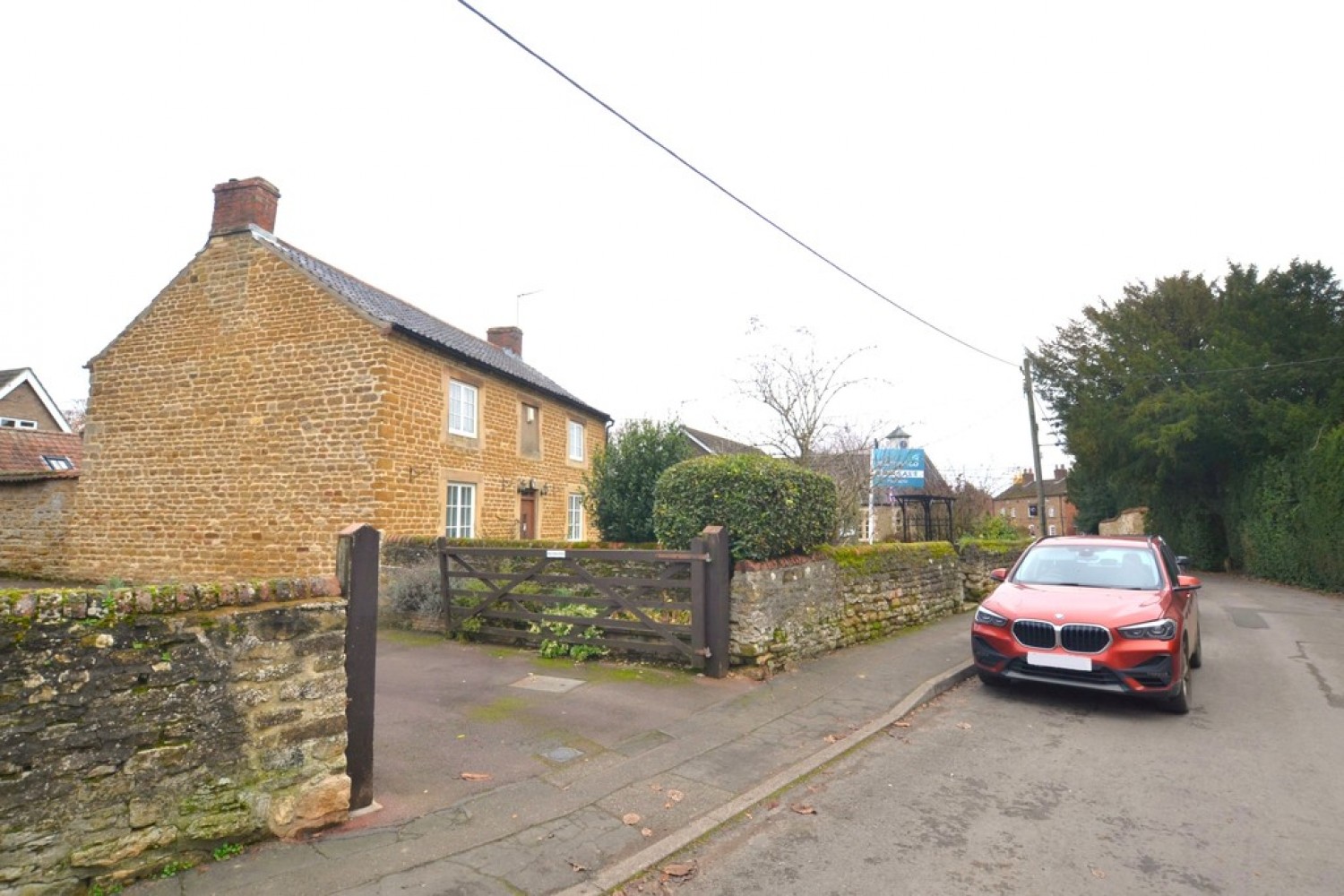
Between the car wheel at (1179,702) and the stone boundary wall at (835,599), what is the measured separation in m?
3.47

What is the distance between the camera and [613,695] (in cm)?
637

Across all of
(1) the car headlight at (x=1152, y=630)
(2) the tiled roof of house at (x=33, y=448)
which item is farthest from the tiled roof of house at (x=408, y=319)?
(2) the tiled roof of house at (x=33, y=448)

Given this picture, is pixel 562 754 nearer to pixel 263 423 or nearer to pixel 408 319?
pixel 263 423

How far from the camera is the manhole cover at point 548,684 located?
21.5 ft

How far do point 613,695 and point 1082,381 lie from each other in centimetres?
2995

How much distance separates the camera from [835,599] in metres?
8.80

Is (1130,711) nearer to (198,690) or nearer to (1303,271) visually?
(198,690)

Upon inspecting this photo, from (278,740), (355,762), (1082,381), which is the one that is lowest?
(355,762)

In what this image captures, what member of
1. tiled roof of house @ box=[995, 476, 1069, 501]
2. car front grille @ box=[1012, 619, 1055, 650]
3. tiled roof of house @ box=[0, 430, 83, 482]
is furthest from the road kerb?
tiled roof of house @ box=[995, 476, 1069, 501]

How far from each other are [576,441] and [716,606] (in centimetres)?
1380

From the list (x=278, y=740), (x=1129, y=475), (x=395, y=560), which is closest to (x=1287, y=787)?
(x=278, y=740)

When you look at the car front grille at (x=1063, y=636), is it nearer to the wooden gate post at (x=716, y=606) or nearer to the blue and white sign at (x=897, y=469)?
the wooden gate post at (x=716, y=606)

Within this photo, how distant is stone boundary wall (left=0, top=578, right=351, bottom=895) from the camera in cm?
284

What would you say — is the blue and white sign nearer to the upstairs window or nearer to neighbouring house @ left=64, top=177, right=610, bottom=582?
the upstairs window
